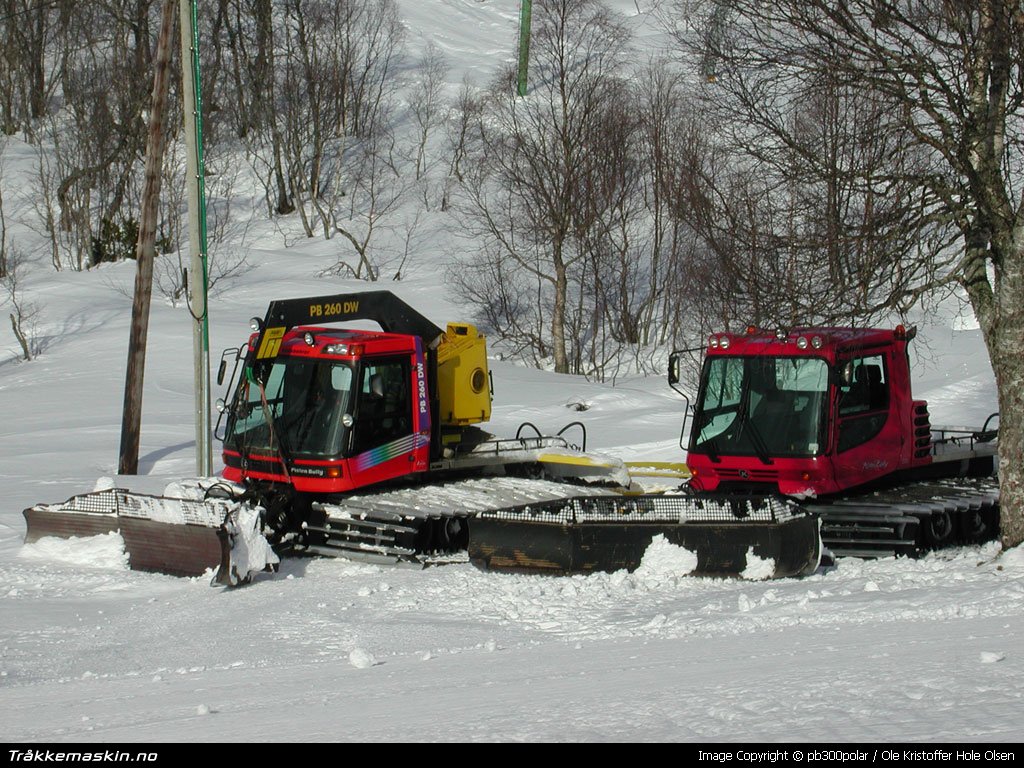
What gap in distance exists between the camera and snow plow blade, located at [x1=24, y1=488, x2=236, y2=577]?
32.7ft

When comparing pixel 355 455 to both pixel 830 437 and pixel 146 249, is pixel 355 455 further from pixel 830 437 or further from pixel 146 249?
pixel 146 249

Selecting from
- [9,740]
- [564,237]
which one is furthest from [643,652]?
[564,237]

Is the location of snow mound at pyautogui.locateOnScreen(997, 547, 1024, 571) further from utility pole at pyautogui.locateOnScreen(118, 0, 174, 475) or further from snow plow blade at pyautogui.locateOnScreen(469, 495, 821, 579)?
utility pole at pyautogui.locateOnScreen(118, 0, 174, 475)

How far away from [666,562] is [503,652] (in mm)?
2469

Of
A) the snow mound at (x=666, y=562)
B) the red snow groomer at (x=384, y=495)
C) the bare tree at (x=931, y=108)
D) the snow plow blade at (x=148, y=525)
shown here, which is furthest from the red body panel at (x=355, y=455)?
the bare tree at (x=931, y=108)

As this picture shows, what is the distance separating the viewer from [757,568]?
963 centimetres

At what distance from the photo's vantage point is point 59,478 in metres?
15.7

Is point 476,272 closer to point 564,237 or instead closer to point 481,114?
point 564,237

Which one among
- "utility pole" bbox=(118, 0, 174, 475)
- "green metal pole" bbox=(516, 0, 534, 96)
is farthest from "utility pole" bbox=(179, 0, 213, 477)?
"green metal pole" bbox=(516, 0, 534, 96)

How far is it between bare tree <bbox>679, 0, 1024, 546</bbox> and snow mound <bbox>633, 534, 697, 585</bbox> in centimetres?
262

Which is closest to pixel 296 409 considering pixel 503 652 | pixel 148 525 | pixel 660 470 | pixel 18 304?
pixel 148 525

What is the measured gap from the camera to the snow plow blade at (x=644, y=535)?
31.6 ft

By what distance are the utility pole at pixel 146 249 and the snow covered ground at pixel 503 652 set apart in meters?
3.19

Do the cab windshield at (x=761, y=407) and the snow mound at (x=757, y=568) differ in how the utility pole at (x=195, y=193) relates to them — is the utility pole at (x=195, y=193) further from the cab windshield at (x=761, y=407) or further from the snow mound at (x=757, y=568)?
the snow mound at (x=757, y=568)
